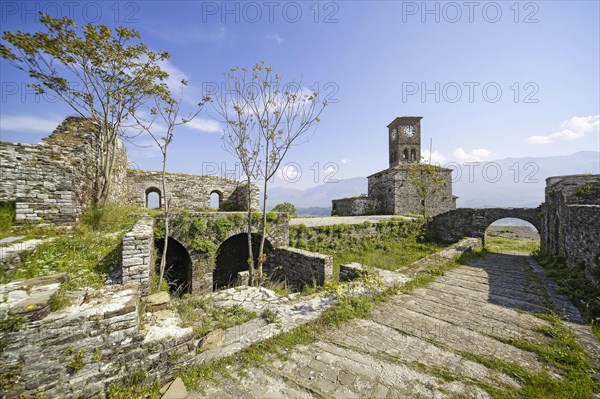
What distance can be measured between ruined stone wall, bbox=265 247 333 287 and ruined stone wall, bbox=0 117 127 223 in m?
7.61

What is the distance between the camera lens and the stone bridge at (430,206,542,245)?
1692 centimetres

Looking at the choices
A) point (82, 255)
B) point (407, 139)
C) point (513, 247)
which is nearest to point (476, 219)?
point (513, 247)

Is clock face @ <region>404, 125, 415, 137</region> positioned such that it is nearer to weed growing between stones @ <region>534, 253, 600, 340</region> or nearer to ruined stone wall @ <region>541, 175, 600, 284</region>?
ruined stone wall @ <region>541, 175, 600, 284</region>

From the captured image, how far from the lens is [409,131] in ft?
108

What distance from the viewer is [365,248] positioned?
48.5ft

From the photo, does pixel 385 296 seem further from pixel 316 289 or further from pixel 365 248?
pixel 365 248

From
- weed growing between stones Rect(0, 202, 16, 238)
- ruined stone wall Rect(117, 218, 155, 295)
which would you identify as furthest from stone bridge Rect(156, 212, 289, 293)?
weed growing between stones Rect(0, 202, 16, 238)

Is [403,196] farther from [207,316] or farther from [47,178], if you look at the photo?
[47,178]

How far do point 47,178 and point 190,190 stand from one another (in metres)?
8.62

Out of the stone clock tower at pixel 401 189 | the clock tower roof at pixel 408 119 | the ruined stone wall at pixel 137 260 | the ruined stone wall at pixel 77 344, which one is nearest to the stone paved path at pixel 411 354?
the ruined stone wall at pixel 77 344

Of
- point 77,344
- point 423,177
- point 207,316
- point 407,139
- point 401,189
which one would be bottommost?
point 207,316

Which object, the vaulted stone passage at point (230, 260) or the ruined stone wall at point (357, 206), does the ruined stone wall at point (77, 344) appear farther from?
the ruined stone wall at point (357, 206)

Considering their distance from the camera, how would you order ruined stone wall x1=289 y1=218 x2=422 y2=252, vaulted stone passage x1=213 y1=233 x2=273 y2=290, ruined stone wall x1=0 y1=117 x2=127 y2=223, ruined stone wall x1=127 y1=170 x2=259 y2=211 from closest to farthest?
ruined stone wall x1=0 y1=117 x2=127 y2=223
ruined stone wall x1=289 y1=218 x2=422 y2=252
vaulted stone passage x1=213 y1=233 x2=273 y2=290
ruined stone wall x1=127 y1=170 x2=259 y2=211

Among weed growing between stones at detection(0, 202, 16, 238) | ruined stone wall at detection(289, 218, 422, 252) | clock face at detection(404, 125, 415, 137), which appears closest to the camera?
weed growing between stones at detection(0, 202, 16, 238)
